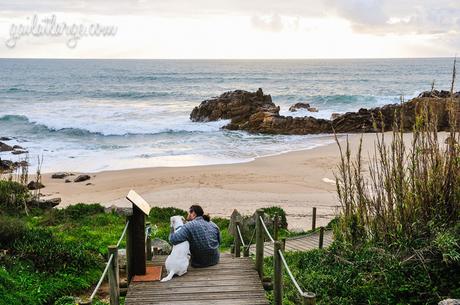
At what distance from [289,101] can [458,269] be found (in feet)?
212

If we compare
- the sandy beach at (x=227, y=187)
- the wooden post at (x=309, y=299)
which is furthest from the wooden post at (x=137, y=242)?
the sandy beach at (x=227, y=187)

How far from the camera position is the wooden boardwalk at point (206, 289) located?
660 centimetres

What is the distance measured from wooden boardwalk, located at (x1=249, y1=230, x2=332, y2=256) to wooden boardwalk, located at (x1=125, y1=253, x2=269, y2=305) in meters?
6.12

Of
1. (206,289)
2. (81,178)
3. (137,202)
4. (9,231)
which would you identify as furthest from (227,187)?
(206,289)

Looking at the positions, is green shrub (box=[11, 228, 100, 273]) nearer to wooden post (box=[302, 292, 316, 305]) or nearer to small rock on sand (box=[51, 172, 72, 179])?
wooden post (box=[302, 292, 316, 305])

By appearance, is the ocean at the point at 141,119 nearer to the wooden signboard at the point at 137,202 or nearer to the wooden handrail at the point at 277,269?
the wooden signboard at the point at 137,202

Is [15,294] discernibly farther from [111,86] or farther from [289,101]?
[111,86]

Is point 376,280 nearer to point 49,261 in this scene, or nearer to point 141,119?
point 49,261

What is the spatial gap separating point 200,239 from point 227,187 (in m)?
16.5

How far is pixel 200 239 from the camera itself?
7.95m

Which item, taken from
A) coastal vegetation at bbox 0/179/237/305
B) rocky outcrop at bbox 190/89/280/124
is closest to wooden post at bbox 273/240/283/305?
coastal vegetation at bbox 0/179/237/305

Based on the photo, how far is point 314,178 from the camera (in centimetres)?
2623

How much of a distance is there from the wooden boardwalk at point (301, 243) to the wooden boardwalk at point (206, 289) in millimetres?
6117

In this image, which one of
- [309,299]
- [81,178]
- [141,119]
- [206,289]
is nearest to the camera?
[309,299]
